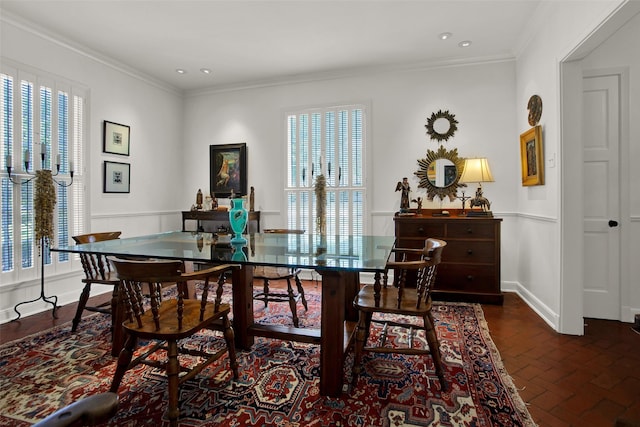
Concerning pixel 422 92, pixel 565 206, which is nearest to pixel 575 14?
pixel 565 206

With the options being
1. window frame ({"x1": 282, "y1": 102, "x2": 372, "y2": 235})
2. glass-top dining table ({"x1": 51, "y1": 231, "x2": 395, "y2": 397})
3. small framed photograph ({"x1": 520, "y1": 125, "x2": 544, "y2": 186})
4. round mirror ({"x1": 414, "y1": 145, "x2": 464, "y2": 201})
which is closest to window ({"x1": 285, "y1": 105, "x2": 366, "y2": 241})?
window frame ({"x1": 282, "y1": 102, "x2": 372, "y2": 235})

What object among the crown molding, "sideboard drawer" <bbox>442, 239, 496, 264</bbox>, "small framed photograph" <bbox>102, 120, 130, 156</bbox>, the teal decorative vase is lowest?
"sideboard drawer" <bbox>442, 239, 496, 264</bbox>

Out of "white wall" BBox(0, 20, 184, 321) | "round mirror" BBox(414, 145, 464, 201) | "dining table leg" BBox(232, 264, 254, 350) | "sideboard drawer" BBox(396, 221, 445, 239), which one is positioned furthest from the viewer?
"round mirror" BBox(414, 145, 464, 201)

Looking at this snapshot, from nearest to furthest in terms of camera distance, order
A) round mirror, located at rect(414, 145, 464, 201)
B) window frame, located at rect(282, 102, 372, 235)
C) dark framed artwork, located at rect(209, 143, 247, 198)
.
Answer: round mirror, located at rect(414, 145, 464, 201), window frame, located at rect(282, 102, 372, 235), dark framed artwork, located at rect(209, 143, 247, 198)

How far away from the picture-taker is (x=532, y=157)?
3.45 metres

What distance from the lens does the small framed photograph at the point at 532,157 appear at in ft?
10.6

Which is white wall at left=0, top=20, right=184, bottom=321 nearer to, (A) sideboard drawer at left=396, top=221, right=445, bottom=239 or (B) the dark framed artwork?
(B) the dark framed artwork

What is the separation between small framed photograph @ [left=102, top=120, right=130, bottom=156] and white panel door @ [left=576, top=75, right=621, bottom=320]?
519 cm

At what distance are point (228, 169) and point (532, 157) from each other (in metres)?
4.00

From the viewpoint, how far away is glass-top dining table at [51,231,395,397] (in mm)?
1923

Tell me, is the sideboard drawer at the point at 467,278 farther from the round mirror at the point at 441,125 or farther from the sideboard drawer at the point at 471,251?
the round mirror at the point at 441,125

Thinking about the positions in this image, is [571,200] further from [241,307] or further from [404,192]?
[241,307]

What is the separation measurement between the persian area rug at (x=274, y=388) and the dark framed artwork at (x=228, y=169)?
9.46ft

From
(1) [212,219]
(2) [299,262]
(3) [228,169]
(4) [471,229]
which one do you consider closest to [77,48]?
(3) [228,169]
